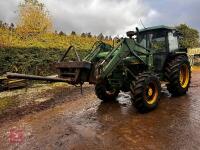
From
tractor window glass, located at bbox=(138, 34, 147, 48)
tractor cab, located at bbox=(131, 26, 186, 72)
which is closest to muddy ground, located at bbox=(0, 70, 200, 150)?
tractor cab, located at bbox=(131, 26, 186, 72)

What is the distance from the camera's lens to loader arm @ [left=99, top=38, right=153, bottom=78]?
8084mm

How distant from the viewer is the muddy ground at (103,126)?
6395mm

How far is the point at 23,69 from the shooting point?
727 inches

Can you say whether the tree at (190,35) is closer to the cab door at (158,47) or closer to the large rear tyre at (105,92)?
the cab door at (158,47)

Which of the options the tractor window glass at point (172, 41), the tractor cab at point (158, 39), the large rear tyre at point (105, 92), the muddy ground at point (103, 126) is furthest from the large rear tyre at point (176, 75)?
the large rear tyre at point (105, 92)

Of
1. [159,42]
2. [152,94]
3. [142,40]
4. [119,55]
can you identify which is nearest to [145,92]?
[152,94]

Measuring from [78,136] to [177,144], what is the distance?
240cm

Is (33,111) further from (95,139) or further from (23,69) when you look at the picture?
(23,69)

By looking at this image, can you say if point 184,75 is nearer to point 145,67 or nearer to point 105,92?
point 145,67

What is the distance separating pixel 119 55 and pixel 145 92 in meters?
1.37

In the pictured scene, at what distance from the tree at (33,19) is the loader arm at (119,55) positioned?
2233 cm

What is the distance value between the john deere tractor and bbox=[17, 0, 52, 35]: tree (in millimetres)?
21460

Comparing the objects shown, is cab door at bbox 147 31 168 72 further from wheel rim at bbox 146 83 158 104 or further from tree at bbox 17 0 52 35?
tree at bbox 17 0 52 35

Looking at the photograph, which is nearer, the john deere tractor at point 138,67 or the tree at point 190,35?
the john deere tractor at point 138,67
